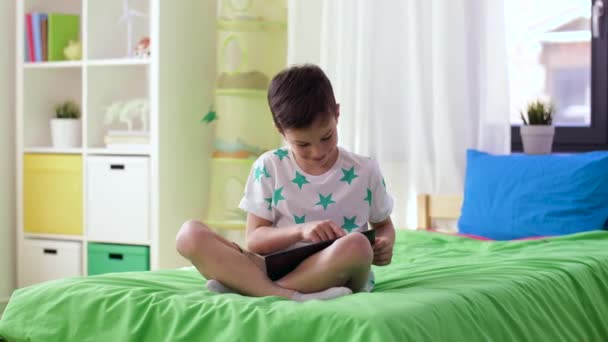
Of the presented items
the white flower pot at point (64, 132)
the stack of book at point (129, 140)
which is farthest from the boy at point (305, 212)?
the white flower pot at point (64, 132)

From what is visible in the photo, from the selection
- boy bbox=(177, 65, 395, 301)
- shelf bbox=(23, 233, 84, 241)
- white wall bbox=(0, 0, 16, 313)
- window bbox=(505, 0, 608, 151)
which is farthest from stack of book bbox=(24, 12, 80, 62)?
boy bbox=(177, 65, 395, 301)

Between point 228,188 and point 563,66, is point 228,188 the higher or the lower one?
the lower one

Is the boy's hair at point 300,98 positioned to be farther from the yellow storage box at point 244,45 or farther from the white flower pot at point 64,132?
the white flower pot at point 64,132

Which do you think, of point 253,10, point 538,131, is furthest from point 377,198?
point 253,10

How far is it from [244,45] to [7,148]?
3.90 ft

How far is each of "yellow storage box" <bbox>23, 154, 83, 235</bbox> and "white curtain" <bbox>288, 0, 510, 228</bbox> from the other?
1.04 metres

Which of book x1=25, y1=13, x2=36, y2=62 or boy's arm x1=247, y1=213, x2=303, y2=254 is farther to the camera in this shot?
book x1=25, y1=13, x2=36, y2=62

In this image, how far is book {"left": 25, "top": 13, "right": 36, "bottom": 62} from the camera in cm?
407

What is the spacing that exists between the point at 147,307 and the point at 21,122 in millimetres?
2492

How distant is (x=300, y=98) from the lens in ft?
6.46

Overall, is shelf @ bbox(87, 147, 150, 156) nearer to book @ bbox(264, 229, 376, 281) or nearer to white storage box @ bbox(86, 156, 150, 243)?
white storage box @ bbox(86, 156, 150, 243)

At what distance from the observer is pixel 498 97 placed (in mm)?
3457

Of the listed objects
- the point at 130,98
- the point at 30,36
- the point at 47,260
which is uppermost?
the point at 30,36

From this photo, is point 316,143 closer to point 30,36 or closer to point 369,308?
point 369,308
